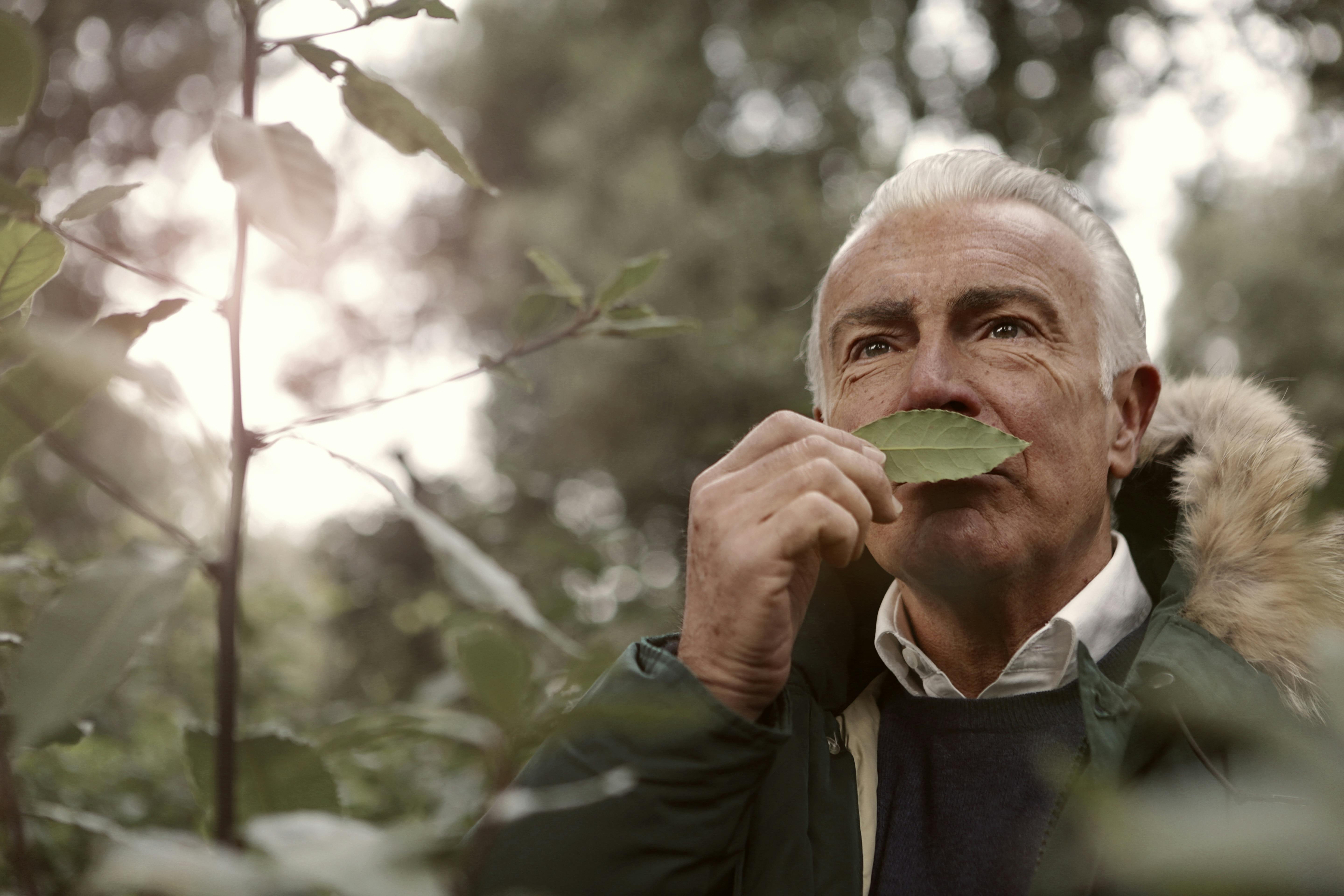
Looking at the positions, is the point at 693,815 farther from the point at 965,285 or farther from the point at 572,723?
the point at 965,285

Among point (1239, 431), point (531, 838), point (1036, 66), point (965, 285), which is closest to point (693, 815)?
point (531, 838)

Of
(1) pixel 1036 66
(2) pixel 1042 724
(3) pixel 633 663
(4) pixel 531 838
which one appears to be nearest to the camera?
(4) pixel 531 838

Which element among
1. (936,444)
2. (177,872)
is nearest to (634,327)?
(936,444)

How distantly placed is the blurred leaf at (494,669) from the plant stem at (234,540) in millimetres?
158

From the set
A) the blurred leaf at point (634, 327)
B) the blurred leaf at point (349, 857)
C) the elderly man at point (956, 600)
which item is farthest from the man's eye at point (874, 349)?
the blurred leaf at point (349, 857)

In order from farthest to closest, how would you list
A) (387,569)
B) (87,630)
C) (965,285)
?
(387,569) → (965,285) → (87,630)

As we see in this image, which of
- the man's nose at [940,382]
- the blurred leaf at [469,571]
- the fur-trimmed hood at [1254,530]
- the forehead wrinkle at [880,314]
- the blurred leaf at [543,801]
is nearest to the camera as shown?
the blurred leaf at [543,801]

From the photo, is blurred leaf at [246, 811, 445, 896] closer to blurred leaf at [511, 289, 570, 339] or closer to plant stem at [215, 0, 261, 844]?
→ plant stem at [215, 0, 261, 844]

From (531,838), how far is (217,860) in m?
0.92

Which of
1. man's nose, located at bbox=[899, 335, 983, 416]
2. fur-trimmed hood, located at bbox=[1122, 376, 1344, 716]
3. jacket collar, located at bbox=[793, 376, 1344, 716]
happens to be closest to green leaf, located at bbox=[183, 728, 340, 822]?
jacket collar, located at bbox=[793, 376, 1344, 716]

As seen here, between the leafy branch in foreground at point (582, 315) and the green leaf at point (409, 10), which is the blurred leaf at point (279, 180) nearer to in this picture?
the green leaf at point (409, 10)

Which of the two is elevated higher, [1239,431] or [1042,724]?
[1239,431]

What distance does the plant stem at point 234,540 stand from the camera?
65 cm

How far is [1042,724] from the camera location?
1.84 meters
